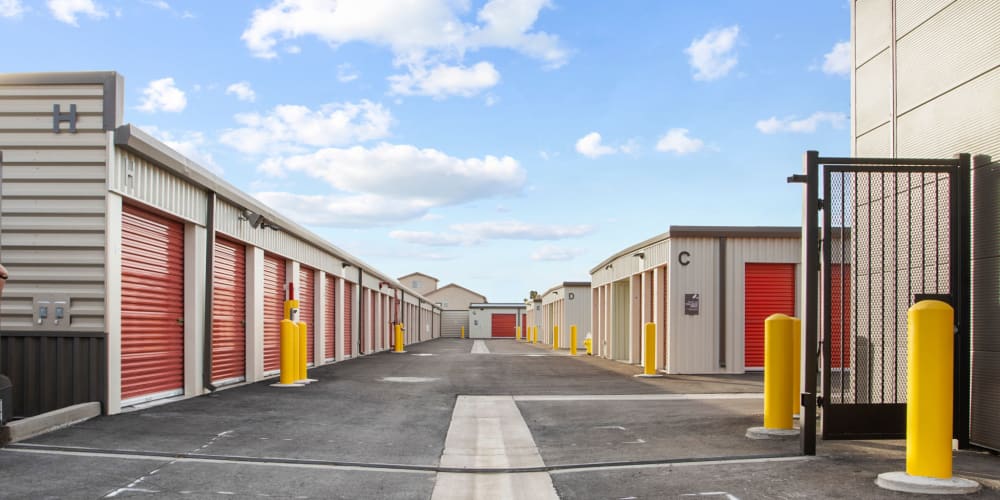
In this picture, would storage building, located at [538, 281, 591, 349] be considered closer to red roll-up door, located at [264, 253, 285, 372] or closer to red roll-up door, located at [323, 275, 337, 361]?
red roll-up door, located at [323, 275, 337, 361]

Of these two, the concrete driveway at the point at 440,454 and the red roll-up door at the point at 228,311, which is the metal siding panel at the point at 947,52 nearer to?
the concrete driveway at the point at 440,454

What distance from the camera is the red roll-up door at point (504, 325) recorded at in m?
83.7

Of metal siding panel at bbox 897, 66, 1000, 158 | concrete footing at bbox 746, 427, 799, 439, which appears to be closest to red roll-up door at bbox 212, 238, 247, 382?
concrete footing at bbox 746, 427, 799, 439

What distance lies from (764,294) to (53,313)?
15.4m

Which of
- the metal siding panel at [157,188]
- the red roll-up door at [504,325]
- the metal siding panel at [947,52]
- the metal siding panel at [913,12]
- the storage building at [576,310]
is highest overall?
the metal siding panel at [913,12]

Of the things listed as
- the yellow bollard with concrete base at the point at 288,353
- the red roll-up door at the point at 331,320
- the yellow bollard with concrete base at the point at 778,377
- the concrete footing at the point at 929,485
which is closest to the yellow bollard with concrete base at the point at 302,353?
the yellow bollard with concrete base at the point at 288,353

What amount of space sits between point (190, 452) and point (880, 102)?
8.05 metres

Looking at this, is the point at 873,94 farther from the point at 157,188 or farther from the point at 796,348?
the point at 157,188

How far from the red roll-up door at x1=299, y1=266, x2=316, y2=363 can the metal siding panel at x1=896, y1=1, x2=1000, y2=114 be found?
16140mm

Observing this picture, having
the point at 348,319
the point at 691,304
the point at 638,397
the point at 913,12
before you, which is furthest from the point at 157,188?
the point at 348,319

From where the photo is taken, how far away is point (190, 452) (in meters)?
7.45

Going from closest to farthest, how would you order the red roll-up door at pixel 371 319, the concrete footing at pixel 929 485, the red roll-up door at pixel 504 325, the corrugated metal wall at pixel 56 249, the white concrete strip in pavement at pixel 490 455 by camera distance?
the concrete footing at pixel 929 485
the white concrete strip in pavement at pixel 490 455
the corrugated metal wall at pixel 56 249
the red roll-up door at pixel 371 319
the red roll-up door at pixel 504 325

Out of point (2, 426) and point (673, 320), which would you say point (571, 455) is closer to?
point (2, 426)

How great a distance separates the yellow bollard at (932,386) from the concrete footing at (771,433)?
2.62 meters
